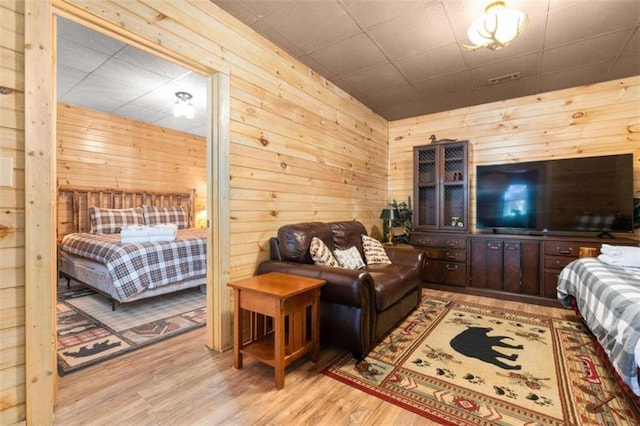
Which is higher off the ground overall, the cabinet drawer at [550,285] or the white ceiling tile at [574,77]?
the white ceiling tile at [574,77]

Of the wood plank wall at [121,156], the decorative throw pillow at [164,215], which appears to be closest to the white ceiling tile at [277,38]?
the decorative throw pillow at [164,215]

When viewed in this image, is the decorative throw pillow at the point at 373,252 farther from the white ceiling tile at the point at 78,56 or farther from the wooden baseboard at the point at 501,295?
the white ceiling tile at the point at 78,56

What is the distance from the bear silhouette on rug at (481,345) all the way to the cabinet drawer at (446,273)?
4.11ft

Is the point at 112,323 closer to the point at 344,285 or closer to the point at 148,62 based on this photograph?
the point at 344,285

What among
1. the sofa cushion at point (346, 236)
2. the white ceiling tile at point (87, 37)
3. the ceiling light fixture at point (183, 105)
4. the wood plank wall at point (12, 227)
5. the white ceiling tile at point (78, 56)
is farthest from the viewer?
the ceiling light fixture at point (183, 105)

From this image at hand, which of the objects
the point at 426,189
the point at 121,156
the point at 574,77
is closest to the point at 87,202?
the point at 121,156

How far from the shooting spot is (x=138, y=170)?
212 inches

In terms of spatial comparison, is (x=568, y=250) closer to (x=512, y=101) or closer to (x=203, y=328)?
(x=512, y=101)

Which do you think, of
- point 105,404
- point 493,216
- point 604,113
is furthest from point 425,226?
point 105,404

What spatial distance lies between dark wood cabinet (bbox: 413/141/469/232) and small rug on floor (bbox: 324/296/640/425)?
1.70 metres

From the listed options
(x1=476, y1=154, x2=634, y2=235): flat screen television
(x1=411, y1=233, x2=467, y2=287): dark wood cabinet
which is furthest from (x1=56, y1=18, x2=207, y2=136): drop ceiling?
(x1=476, y1=154, x2=634, y2=235): flat screen television

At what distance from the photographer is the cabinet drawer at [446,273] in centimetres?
399

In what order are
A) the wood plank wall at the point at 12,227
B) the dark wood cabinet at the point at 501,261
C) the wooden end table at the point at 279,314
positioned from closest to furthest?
the wood plank wall at the point at 12,227 < the wooden end table at the point at 279,314 < the dark wood cabinet at the point at 501,261

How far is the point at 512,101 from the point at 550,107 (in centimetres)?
45
